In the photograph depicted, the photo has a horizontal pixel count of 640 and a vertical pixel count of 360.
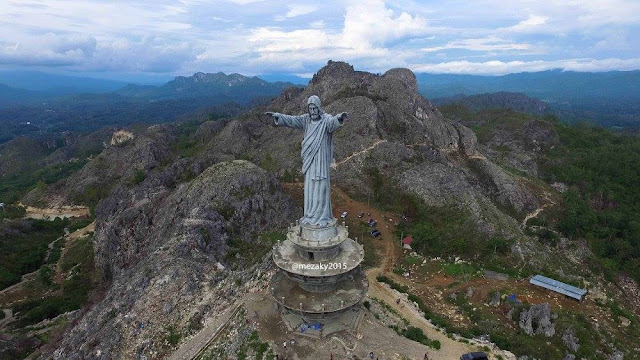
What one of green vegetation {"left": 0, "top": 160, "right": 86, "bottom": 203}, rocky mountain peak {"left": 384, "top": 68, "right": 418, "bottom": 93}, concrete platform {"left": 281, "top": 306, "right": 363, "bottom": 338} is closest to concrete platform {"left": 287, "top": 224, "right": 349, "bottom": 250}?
concrete platform {"left": 281, "top": 306, "right": 363, "bottom": 338}

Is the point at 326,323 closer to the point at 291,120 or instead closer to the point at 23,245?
the point at 291,120

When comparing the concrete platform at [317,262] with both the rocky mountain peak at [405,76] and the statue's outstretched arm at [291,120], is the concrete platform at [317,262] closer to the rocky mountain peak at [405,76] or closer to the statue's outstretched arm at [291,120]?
the statue's outstretched arm at [291,120]

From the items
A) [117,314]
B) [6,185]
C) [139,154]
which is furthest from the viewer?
[6,185]

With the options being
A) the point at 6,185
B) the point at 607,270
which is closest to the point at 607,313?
the point at 607,270

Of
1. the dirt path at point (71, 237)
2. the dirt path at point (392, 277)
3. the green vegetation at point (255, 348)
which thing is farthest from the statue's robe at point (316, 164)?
the dirt path at point (71, 237)

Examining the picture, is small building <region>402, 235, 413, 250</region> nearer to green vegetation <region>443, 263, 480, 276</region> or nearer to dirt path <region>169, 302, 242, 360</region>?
green vegetation <region>443, 263, 480, 276</region>

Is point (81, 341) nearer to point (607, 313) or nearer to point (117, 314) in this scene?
point (117, 314)

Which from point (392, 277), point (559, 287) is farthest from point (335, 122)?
point (559, 287)
